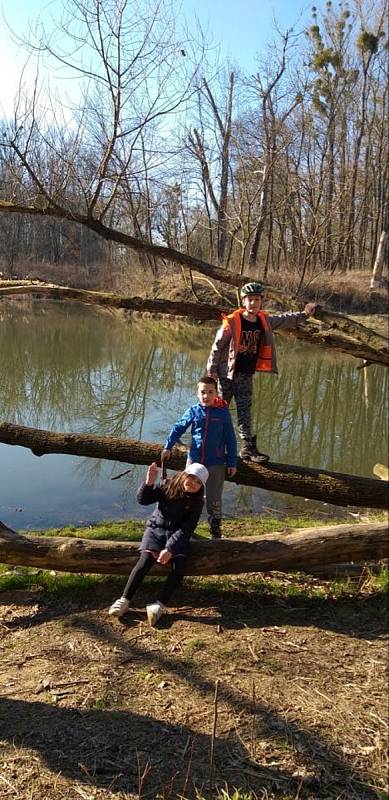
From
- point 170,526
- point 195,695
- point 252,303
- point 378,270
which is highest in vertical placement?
point 378,270

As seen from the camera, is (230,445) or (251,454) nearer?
(230,445)

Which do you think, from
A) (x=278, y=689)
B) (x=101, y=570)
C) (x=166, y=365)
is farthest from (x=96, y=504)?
(x=166, y=365)

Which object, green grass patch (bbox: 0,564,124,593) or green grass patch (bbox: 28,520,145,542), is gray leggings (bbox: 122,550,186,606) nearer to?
green grass patch (bbox: 0,564,124,593)

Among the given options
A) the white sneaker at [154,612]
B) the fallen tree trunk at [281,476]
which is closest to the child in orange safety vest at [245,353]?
the fallen tree trunk at [281,476]

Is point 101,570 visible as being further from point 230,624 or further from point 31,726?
point 31,726

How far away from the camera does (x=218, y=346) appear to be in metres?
5.26

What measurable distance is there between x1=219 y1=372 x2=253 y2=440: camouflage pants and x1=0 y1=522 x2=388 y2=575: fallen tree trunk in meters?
1.07

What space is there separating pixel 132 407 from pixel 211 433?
332 inches

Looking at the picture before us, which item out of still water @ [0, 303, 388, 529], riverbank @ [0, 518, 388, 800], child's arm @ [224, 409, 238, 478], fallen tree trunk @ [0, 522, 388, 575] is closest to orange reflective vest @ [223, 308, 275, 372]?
child's arm @ [224, 409, 238, 478]

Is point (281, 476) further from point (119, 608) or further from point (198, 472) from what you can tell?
point (119, 608)

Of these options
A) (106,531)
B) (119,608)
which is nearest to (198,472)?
(119,608)

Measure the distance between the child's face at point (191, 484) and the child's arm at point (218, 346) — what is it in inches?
52.6

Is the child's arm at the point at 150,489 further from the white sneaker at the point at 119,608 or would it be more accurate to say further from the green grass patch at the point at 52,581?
the green grass patch at the point at 52,581

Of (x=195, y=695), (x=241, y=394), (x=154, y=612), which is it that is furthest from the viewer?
(x=241, y=394)
